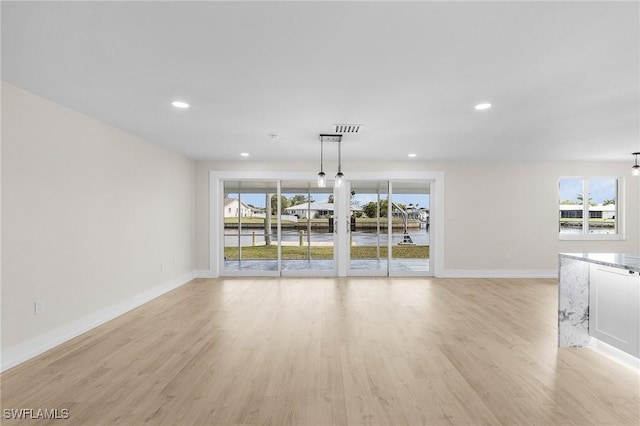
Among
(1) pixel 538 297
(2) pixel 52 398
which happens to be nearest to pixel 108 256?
(2) pixel 52 398

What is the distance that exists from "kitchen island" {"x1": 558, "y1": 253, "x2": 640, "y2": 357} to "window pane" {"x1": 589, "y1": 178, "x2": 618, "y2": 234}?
4.78 m

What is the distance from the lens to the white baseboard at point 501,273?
670 cm

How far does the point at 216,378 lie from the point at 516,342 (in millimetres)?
3020

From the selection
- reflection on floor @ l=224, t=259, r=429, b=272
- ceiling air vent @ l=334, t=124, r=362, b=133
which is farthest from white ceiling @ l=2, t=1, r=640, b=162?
reflection on floor @ l=224, t=259, r=429, b=272

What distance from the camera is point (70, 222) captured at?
3.46 meters

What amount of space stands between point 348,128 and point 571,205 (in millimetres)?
6024

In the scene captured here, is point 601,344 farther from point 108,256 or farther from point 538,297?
point 108,256

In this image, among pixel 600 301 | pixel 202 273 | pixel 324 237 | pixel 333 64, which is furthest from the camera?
pixel 324 237

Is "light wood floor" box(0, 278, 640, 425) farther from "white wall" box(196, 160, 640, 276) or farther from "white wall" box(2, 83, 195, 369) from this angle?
"white wall" box(196, 160, 640, 276)

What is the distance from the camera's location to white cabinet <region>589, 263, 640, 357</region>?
8.89 feet

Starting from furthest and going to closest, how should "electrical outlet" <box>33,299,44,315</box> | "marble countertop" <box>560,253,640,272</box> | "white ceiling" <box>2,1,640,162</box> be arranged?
"electrical outlet" <box>33,299,44,315</box> < "marble countertop" <box>560,253,640,272</box> < "white ceiling" <box>2,1,640,162</box>

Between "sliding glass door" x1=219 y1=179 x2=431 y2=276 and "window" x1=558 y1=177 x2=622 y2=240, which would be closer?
"sliding glass door" x1=219 y1=179 x2=431 y2=276

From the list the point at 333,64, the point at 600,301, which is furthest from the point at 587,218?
the point at 333,64

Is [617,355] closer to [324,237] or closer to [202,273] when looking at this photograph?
[324,237]
